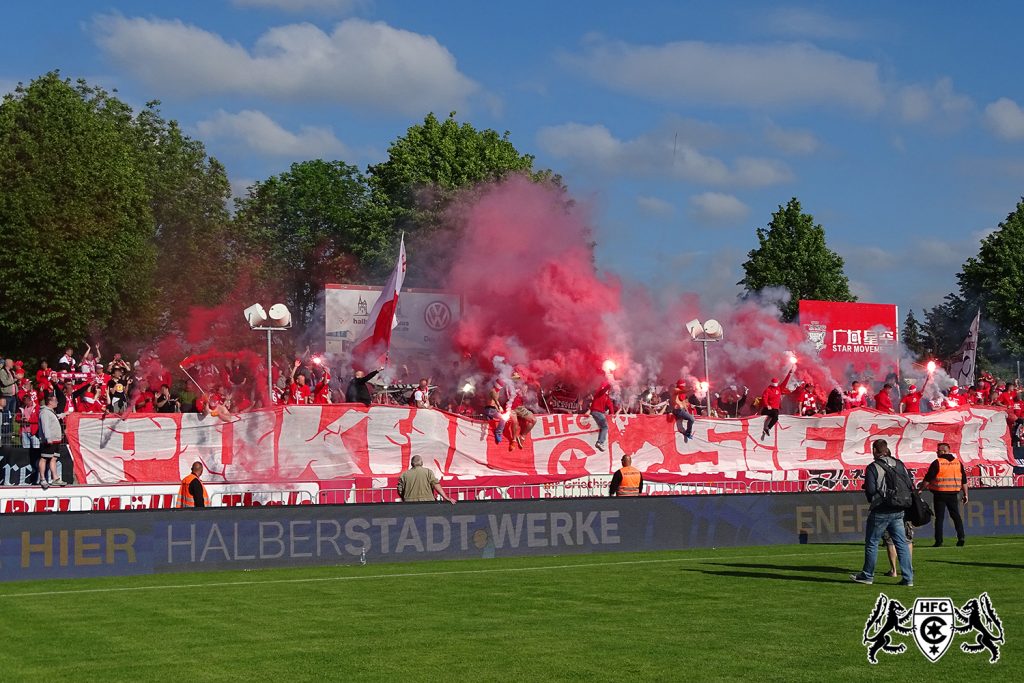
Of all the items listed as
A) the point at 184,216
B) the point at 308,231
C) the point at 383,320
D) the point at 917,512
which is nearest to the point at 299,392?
the point at 383,320

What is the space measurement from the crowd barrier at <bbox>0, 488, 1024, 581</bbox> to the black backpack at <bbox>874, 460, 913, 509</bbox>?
141 inches

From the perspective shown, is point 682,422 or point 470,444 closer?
point 470,444

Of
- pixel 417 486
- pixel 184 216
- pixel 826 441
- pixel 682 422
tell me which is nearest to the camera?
pixel 417 486

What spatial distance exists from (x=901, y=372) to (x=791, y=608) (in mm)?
34164

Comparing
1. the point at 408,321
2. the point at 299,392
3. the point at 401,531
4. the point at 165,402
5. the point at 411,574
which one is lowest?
the point at 411,574

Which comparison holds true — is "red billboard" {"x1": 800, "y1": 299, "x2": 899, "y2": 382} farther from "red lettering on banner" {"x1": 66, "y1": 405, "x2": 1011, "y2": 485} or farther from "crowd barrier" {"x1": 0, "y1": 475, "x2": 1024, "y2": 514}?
"crowd barrier" {"x1": 0, "y1": 475, "x2": 1024, "y2": 514}

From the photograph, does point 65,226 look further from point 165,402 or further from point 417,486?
point 417,486

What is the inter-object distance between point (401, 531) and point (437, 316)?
16168 mm

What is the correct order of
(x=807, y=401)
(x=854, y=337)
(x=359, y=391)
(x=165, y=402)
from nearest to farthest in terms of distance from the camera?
(x=165, y=402), (x=359, y=391), (x=807, y=401), (x=854, y=337)

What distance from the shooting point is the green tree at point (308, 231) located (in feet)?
202

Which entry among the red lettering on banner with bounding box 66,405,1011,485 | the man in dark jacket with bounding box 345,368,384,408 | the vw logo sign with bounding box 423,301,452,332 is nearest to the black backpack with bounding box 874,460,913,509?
the red lettering on banner with bounding box 66,405,1011,485

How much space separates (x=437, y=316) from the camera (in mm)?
A: 36219

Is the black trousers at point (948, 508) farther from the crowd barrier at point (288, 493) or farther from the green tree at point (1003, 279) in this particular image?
the green tree at point (1003, 279)

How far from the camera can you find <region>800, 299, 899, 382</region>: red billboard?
42781mm
